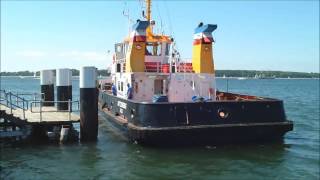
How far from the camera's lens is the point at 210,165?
14273 millimetres

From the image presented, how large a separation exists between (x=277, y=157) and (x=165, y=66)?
6.07m

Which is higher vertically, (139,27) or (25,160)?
(139,27)

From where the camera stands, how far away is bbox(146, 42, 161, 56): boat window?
817 inches

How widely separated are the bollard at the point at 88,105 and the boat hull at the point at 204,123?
1.41 meters

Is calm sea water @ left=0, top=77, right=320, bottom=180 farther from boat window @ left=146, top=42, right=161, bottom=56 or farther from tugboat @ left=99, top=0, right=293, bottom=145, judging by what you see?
boat window @ left=146, top=42, right=161, bottom=56

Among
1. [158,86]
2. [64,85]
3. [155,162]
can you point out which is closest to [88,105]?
[158,86]

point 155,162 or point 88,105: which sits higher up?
point 88,105

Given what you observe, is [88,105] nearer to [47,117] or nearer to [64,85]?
[47,117]

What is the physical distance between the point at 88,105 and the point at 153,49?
4.88 meters

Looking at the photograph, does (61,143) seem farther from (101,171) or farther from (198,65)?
(198,65)

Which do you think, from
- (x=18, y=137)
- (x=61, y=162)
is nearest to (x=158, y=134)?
(x=61, y=162)

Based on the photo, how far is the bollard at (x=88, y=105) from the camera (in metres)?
17.4

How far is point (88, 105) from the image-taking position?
17.4 meters

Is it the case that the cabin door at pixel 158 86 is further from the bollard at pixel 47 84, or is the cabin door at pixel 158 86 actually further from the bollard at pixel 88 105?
the bollard at pixel 47 84
